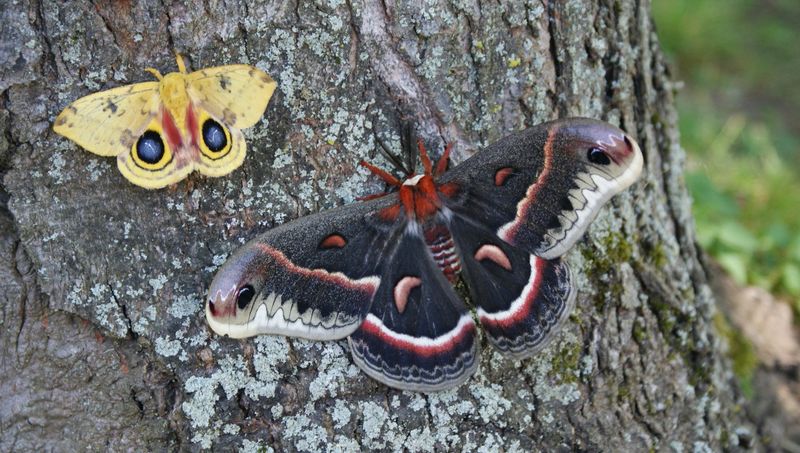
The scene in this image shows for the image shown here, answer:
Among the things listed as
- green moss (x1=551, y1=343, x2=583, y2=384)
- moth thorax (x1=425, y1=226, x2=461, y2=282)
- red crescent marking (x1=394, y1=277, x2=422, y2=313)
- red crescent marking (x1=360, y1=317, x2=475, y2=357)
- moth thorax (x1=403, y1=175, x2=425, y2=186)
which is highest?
moth thorax (x1=403, y1=175, x2=425, y2=186)

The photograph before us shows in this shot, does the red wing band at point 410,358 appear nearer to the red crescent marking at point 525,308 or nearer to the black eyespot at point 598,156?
the red crescent marking at point 525,308

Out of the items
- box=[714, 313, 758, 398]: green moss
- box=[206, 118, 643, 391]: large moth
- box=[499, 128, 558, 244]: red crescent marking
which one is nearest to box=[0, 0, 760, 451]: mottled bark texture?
box=[206, 118, 643, 391]: large moth

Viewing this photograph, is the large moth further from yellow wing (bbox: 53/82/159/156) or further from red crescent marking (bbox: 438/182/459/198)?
yellow wing (bbox: 53/82/159/156)

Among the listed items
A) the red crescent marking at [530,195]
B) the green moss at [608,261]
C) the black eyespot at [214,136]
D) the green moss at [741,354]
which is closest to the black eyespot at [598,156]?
the red crescent marking at [530,195]

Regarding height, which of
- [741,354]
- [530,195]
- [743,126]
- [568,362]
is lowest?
[743,126]

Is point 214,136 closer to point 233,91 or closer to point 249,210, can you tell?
point 233,91

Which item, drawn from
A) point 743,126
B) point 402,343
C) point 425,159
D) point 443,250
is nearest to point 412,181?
point 425,159

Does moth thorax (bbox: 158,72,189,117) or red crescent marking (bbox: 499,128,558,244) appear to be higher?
moth thorax (bbox: 158,72,189,117)

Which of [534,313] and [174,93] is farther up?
[174,93]

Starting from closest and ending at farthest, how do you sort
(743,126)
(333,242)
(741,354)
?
(333,242) → (741,354) → (743,126)
